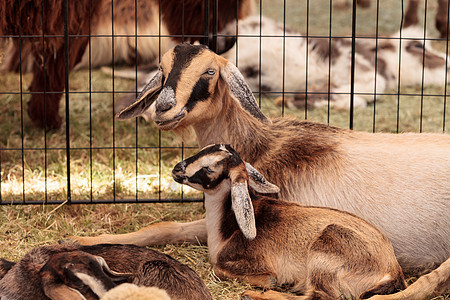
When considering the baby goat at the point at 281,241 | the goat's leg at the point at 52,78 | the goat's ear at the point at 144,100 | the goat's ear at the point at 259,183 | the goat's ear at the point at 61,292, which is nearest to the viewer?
the goat's ear at the point at 61,292

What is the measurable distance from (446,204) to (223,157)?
3.61 ft

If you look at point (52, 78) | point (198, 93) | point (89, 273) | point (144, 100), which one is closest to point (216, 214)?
point (198, 93)

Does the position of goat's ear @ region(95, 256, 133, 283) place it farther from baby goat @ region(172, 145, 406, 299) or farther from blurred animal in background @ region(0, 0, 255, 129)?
blurred animal in background @ region(0, 0, 255, 129)

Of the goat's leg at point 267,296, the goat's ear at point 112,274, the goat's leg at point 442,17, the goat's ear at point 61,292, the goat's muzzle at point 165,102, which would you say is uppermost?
the goat's leg at point 442,17

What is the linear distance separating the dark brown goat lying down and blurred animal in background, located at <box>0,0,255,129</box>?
2281mm

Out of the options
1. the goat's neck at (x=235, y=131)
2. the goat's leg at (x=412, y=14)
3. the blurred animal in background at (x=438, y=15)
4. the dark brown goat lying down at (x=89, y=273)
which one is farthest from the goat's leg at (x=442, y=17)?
the dark brown goat lying down at (x=89, y=273)

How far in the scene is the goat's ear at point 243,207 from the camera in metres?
3.08

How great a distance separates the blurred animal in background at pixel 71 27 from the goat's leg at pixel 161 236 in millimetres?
1631

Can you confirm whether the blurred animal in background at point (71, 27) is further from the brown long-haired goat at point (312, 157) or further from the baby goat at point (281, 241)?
the baby goat at point (281, 241)

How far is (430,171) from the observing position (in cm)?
348

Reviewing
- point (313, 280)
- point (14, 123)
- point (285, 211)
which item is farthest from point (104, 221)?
point (14, 123)

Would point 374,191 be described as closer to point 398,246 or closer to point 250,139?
point 398,246

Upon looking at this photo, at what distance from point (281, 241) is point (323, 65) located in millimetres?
4326

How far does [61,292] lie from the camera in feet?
8.52
